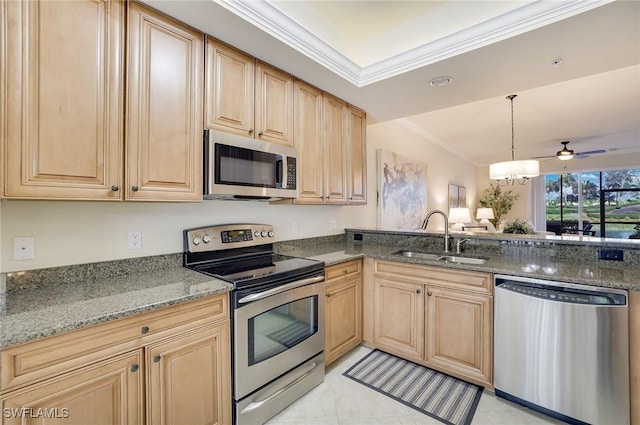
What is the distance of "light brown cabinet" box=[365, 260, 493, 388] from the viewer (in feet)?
6.64

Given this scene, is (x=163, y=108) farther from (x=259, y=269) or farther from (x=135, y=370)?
Answer: (x=135, y=370)

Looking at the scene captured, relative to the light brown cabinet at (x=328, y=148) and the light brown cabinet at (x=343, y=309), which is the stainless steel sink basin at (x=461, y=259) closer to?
the light brown cabinet at (x=343, y=309)

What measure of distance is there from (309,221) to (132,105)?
71.8 inches

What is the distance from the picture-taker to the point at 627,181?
6758mm

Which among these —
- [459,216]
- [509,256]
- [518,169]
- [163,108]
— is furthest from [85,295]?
[459,216]

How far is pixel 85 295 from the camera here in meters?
1.35

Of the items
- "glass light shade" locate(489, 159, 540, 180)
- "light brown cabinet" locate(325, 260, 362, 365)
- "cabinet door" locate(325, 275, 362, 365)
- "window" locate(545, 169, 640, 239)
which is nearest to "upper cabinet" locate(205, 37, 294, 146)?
"light brown cabinet" locate(325, 260, 362, 365)

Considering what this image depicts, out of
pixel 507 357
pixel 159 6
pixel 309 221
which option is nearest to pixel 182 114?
pixel 159 6

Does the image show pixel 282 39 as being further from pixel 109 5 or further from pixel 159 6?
pixel 109 5

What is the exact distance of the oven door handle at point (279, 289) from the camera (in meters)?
1.62

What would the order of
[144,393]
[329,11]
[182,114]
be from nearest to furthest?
[144,393] → [182,114] → [329,11]

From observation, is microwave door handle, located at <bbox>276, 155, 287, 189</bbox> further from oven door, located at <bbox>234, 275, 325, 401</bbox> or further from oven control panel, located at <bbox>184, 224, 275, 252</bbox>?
oven door, located at <bbox>234, 275, 325, 401</bbox>

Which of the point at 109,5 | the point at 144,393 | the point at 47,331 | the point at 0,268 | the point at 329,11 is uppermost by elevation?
the point at 329,11

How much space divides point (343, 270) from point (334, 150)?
112 centimetres
